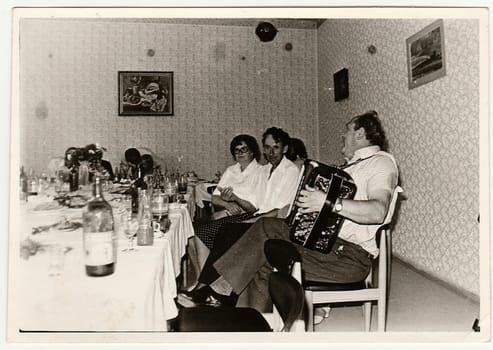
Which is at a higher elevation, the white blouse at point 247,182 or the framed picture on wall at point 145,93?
the framed picture on wall at point 145,93

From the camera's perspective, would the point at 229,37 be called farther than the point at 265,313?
Yes

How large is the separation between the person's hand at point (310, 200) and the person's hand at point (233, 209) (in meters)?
1.22

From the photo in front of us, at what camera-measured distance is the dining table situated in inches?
38.4

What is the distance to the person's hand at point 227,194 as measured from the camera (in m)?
3.03

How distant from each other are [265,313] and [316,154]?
12.2ft

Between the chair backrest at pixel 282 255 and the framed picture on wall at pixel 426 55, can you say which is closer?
the chair backrest at pixel 282 255

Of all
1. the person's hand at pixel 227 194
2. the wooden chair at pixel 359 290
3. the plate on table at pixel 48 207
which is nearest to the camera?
the wooden chair at pixel 359 290

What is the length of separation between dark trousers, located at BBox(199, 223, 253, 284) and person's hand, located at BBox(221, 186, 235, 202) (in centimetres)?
57

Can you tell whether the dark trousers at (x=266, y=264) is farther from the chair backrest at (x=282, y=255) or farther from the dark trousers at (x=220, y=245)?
the chair backrest at (x=282, y=255)

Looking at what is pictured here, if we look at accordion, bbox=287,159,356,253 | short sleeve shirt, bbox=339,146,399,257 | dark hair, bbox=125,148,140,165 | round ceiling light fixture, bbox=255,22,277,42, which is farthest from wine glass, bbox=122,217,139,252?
dark hair, bbox=125,148,140,165

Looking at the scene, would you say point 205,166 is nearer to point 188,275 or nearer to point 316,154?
point 316,154

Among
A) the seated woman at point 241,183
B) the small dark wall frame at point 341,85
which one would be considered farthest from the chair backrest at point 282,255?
the small dark wall frame at point 341,85

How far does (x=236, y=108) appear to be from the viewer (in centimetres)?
525
